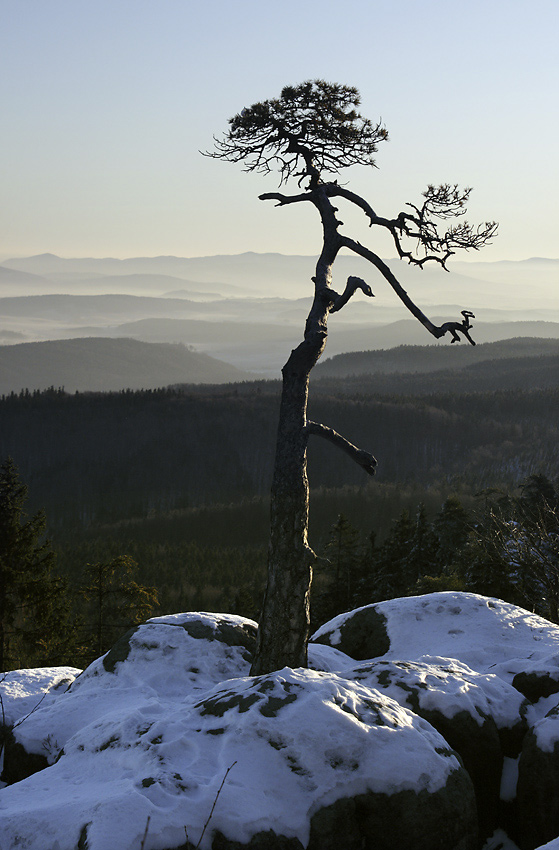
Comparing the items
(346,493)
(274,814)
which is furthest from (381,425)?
(274,814)

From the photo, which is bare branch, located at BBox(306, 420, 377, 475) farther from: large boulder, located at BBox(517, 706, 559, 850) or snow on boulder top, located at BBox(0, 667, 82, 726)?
snow on boulder top, located at BBox(0, 667, 82, 726)

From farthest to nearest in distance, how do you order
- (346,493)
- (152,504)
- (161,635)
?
(152,504)
(346,493)
(161,635)

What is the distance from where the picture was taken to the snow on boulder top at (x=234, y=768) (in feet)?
19.2

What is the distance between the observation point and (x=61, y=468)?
13500 centimetres

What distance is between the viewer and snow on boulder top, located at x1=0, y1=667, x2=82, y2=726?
11.3m

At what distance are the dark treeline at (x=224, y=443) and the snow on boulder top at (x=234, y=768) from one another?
105969mm

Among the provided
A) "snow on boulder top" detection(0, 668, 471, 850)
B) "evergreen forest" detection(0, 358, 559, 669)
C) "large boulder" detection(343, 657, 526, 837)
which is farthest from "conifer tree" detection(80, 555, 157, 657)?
"snow on boulder top" detection(0, 668, 471, 850)

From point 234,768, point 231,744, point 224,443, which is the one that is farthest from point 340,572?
point 224,443

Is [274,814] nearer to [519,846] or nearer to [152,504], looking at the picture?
[519,846]

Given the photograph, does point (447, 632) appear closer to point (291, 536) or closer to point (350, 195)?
point (291, 536)

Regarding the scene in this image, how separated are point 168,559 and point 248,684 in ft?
181

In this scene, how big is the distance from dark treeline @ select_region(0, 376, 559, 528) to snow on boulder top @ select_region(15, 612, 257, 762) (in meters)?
101

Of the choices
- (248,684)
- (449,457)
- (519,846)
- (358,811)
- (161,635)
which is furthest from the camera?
(449,457)

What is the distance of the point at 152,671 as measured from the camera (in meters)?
11.6
